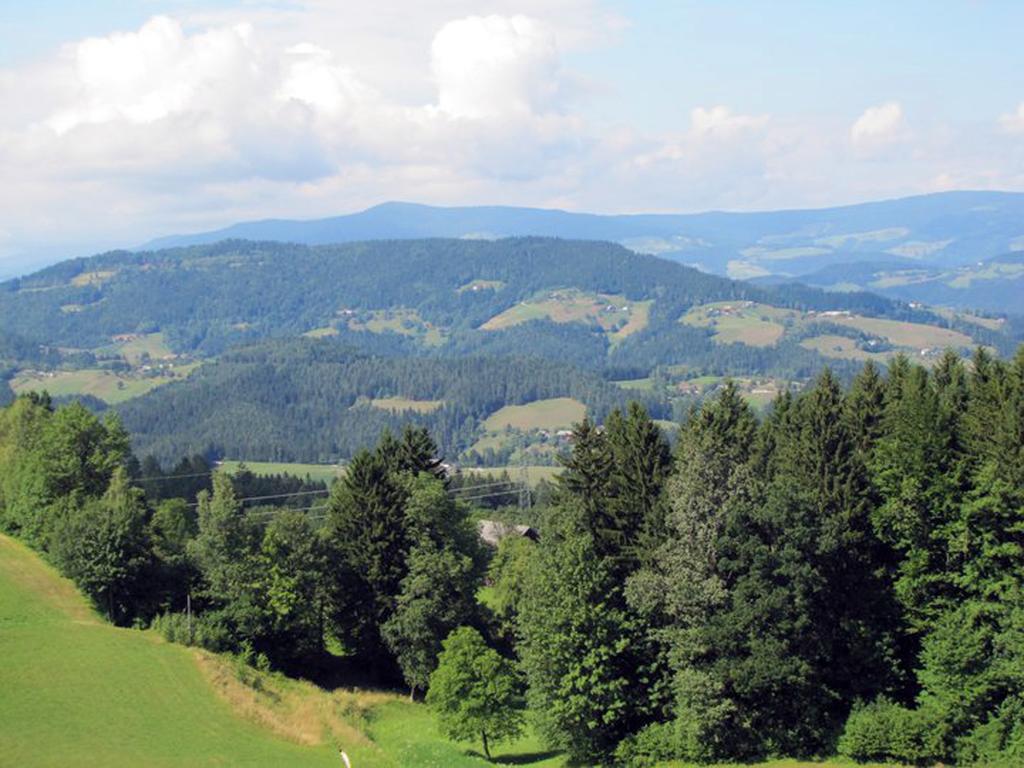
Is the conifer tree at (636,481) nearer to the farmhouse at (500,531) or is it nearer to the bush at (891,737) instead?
the bush at (891,737)

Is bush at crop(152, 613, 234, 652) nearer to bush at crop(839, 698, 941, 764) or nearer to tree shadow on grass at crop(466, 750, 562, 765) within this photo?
tree shadow on grass at crop(466, 750, 562, 765)

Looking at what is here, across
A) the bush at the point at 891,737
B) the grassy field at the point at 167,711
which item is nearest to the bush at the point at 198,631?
the grassy field at the point at 167,711

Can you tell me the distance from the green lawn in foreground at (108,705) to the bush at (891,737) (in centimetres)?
2058

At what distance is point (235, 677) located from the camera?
5069 cm

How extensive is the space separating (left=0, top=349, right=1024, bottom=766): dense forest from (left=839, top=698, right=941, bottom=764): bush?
0.31 ft

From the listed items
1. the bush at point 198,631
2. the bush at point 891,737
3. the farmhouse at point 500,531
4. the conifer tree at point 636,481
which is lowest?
the farmhouse at point 500,531

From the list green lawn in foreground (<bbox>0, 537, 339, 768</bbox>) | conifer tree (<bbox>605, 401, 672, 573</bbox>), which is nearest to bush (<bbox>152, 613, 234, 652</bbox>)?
green lawn in foreground (<bbox>0, 537, 339, 768</bbox>)

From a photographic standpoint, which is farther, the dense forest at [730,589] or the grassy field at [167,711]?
the dense forest at [730,589]

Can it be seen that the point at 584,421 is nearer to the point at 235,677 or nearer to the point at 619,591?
the point at 619,591

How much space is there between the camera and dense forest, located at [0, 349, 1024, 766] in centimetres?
4381

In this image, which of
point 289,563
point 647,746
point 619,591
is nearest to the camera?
point 647,746

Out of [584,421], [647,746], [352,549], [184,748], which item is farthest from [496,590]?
[184,748]

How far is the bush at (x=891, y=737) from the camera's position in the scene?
4306 centimetres

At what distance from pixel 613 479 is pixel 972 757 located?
18.7 metres
